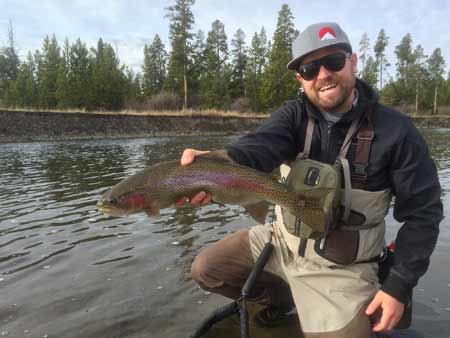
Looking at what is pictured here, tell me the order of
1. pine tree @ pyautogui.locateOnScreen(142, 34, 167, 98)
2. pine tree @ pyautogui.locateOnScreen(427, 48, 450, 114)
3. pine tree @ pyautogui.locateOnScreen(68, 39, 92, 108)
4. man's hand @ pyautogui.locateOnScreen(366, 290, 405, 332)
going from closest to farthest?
man's hand @ pyautogui.locateOnScreen(366, 290, 405, 332)
pine tree @ pyautogui.locateOnScreen(68, 39, 92, 108)
pine tree @ pyautogui.locateOnScreen(142, 34, 167, 98)
pine tree @ pyautogui.locateOnScreen(427, 48, 450, 114)

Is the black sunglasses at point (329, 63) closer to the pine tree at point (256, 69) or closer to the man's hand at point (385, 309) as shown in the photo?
the man's hand at point (385, 309)

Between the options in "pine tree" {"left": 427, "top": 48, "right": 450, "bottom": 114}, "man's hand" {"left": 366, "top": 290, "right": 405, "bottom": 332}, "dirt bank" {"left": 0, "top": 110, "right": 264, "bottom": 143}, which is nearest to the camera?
"man's hand" {"left": 366, "top": 290, "right": 405, "bottom": 332}

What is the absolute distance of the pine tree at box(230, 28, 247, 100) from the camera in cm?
6216

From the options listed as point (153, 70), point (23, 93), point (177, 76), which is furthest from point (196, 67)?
point (23, 93)

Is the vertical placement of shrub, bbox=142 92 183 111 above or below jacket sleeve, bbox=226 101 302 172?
above

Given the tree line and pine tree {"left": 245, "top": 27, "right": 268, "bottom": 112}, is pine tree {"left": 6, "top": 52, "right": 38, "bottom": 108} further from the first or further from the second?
pine tree {"left": 245, "top": 27, "right": 268, "bottom": 112}

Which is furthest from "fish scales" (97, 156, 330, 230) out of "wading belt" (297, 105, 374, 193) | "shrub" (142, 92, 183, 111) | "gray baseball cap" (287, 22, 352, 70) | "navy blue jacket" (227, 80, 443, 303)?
"shrub" (142, 92, 183, 111)

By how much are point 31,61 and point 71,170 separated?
6358 cm

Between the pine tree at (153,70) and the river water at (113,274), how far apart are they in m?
58.3

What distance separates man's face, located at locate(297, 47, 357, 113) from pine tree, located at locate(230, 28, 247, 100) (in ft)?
194

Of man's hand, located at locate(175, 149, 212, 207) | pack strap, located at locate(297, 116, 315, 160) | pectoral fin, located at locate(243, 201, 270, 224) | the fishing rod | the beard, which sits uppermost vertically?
the beard

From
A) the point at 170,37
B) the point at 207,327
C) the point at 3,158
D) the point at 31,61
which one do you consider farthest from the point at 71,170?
the point at 31,61

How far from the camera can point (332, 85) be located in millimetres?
2949

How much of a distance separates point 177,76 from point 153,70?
1498 cm
